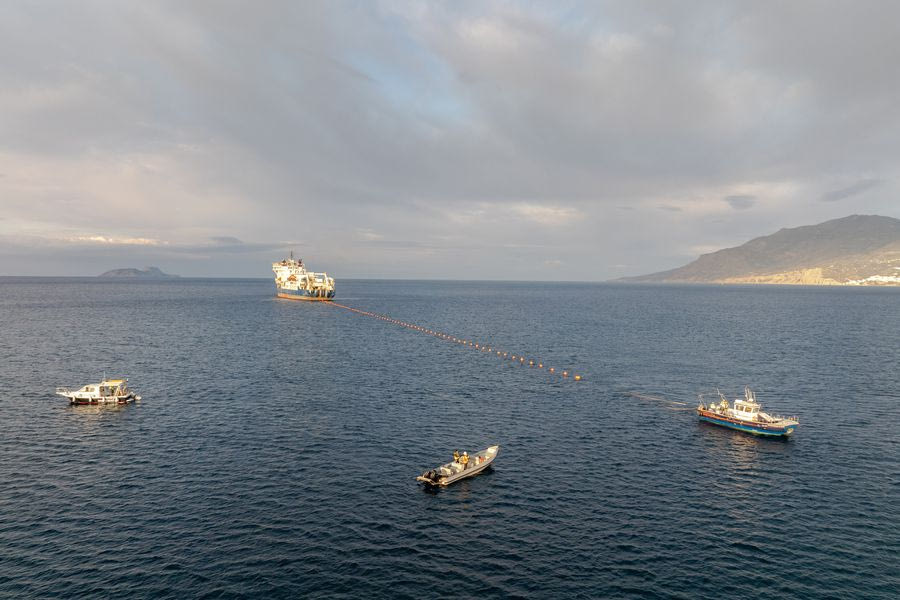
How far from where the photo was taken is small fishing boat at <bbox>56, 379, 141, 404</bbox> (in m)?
80.6

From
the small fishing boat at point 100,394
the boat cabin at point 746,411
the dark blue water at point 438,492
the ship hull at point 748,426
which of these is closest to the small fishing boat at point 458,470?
the dark blue water at point 438,492

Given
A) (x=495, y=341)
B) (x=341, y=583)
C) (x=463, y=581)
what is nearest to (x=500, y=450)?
(x=463, y=581)

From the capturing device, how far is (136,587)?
36.0 metres

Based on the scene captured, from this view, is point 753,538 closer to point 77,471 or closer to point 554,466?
point 554,466

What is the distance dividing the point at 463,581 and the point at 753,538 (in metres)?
27.4

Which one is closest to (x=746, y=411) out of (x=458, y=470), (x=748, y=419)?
(x=748, y=419)

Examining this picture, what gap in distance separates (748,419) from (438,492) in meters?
50.3

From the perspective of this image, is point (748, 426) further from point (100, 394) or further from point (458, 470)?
point (100, 394)

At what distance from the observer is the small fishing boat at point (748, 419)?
2753 inches

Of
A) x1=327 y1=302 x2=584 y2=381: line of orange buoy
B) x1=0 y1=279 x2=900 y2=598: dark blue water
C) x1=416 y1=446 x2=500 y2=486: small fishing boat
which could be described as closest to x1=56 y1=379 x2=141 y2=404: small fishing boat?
x1=0 y1=279 x2=900 y2=598: dark blue water

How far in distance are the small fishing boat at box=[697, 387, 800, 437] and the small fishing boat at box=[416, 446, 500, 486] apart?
1543 inches

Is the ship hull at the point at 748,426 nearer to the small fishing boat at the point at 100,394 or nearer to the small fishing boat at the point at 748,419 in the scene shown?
the small fishing boat at the point at 748,419

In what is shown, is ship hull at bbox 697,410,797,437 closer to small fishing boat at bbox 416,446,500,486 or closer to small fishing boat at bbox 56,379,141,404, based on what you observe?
small fishing boat at bbox 416,446,500,486

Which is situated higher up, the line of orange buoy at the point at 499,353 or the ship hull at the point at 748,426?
the line of orange buoy at the point at 499,353
